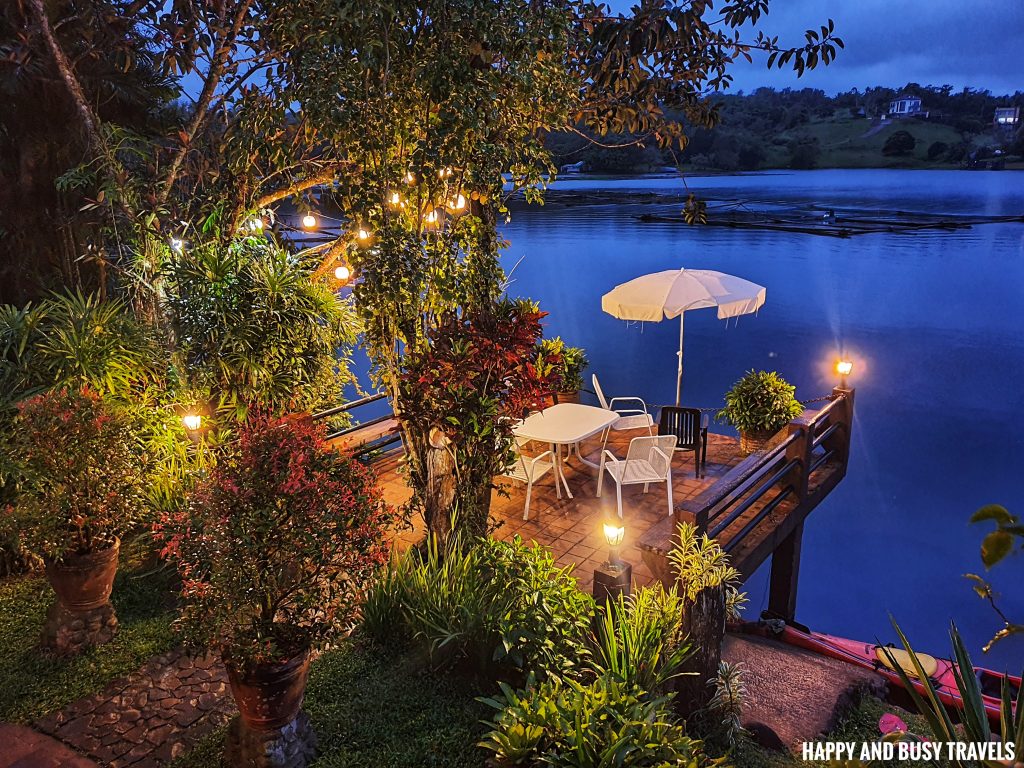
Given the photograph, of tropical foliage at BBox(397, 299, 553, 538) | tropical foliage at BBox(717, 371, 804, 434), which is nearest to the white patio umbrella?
tropical foliage at BBox(717, 371, 804, 434)

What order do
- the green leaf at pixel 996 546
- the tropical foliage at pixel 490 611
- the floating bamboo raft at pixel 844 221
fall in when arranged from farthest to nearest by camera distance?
the floating bamboo raft at pixel 844 221 → the tropical foliage at pixel 490 611 → the green leaf at pixel 996 546

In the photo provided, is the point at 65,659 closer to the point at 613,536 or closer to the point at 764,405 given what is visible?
the point at 613,536

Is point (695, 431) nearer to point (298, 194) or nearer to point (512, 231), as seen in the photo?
point (298, 194)

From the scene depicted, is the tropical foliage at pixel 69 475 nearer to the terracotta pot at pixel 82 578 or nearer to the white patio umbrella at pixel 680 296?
the terracotta pot at pixel 82 578

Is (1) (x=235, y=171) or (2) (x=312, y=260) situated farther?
(2) (x=312, y=260)

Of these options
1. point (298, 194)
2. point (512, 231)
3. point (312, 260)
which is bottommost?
point (512, 231)

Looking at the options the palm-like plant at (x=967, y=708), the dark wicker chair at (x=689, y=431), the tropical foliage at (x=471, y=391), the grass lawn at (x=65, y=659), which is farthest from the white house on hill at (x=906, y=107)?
the grass lawn at (x=65, y=659)

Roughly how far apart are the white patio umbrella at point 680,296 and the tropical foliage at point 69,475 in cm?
506

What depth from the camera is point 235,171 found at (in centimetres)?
588

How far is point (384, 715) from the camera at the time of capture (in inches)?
142

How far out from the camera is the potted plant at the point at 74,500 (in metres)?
4.10

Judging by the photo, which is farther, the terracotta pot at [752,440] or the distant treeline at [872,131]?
the distant treeline at [872,131]

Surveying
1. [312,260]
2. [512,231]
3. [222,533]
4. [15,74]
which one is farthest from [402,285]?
[512,231]

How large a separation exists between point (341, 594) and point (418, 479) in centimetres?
177
